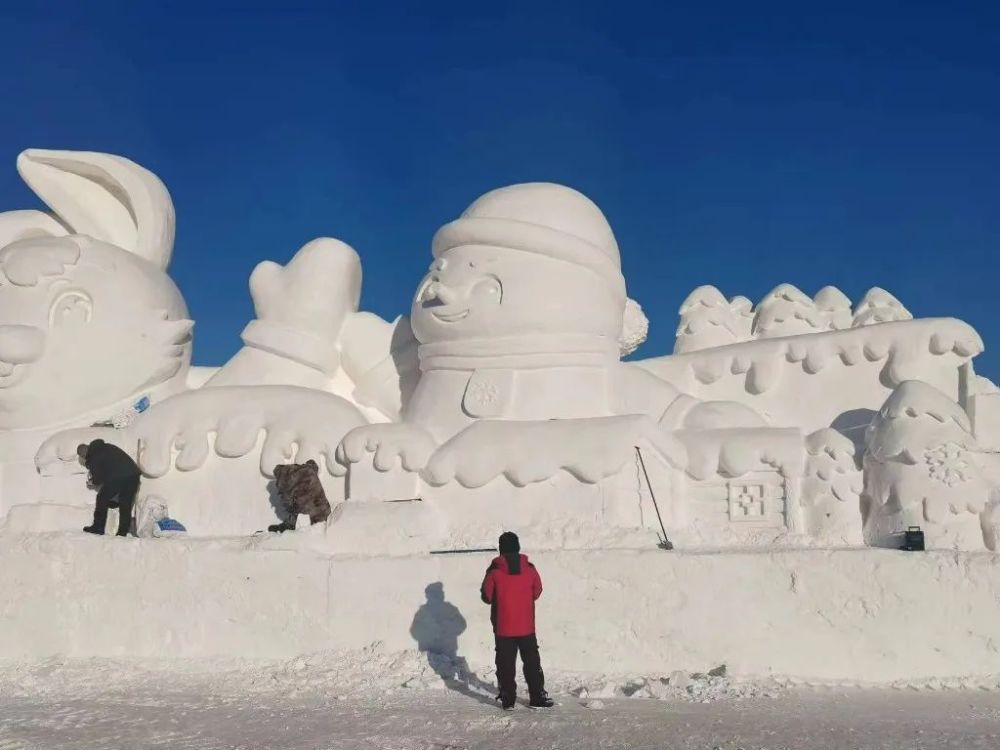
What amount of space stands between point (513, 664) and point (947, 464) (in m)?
4.03

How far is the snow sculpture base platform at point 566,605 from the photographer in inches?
224

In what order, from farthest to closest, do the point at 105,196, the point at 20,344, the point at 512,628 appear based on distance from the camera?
1. the point at 105,196
2. the point at 20,344
3. the point at 512,628

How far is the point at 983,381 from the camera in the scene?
9.09 metres

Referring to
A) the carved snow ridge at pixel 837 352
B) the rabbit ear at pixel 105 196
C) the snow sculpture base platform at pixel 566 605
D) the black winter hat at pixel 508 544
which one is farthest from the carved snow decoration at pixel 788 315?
the black winter hat at pixel 508 544

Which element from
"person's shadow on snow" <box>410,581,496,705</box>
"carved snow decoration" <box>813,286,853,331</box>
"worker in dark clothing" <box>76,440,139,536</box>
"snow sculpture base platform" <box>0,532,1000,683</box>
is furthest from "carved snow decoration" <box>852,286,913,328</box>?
"worker in dark clothing" <box>76,440,139,536</box>

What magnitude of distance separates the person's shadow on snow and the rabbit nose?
485cm

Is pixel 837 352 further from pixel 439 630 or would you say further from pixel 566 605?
pixel 439 630

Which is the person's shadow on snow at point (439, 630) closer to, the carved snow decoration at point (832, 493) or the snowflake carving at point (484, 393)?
the snowflake carving at point (484, 393)

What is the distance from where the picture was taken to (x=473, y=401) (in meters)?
8.19

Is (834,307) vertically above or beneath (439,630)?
above

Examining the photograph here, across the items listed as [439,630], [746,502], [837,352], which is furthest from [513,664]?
[837,352]

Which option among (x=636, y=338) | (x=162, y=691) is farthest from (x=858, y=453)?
(x=162, y=691)

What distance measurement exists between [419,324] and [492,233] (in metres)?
1.08

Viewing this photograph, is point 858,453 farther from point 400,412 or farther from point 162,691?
point 162,691
